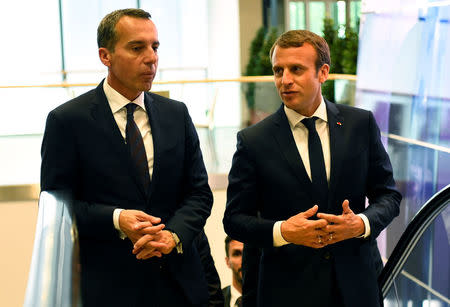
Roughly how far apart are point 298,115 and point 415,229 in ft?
4.12

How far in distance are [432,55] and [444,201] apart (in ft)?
5.79

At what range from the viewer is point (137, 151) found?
2770mm

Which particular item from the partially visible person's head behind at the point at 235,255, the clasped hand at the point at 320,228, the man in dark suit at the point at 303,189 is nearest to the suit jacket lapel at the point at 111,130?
the man in dark suit at the point at 303,189

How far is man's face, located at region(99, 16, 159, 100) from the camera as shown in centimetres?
274

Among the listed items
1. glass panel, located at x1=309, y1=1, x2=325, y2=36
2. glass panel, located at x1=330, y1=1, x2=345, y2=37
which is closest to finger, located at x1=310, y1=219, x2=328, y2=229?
glass panel, located at x1=330, y1=1, x2=345, y2=37

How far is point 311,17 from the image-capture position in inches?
755

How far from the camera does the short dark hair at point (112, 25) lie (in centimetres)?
276

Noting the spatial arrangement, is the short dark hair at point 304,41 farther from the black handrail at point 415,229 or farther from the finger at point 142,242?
the black handrail at point 415,229

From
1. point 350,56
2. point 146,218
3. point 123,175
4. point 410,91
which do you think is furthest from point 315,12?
point 146,218

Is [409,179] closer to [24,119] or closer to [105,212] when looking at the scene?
[105,212]

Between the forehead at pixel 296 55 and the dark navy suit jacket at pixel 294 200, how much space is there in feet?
0.71

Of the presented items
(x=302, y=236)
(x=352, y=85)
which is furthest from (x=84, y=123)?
(x=352, y=85)

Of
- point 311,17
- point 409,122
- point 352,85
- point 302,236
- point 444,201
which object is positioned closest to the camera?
point 302,236

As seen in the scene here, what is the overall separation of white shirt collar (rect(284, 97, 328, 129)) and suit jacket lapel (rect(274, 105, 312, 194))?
0.06ft
